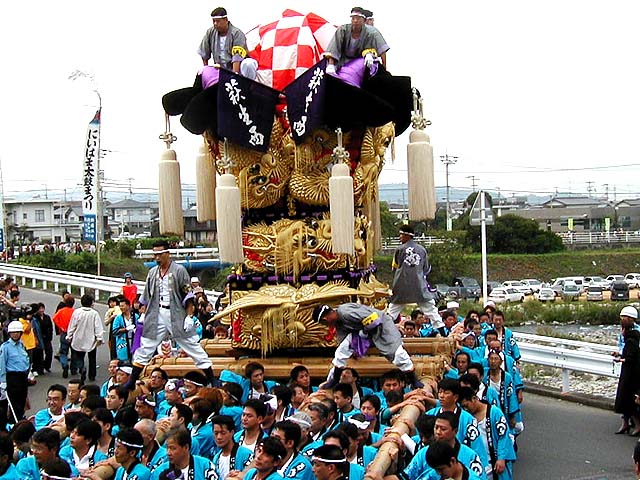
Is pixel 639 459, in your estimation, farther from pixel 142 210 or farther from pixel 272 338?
pixel 142 210

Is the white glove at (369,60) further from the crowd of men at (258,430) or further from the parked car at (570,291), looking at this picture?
the parked car at (570,291)

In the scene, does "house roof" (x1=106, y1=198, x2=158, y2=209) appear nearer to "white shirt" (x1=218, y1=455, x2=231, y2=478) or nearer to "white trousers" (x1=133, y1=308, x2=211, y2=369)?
"white trousers" (x1=133, y1=308, x2=211, y2=369)

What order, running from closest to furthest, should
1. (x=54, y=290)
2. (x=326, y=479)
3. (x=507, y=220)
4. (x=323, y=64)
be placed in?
(x=326, y=479), (x=323, y=64), (x=54, y=290), (x=507, y=220)

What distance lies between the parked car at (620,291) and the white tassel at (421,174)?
2449 centimetres

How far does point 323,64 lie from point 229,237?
1.85 metres

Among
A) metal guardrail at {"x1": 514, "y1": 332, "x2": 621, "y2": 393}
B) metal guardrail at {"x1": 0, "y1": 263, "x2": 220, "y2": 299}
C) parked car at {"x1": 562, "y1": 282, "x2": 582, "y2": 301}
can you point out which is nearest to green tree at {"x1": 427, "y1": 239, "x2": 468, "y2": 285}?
parked car at {"x1": 562, "y1": 282, "x2": 582, "y2": 301}

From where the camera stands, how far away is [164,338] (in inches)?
337

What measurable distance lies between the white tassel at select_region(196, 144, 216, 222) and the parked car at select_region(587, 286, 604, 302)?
81.1 ft

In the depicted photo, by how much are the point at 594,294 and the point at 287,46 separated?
26.0m

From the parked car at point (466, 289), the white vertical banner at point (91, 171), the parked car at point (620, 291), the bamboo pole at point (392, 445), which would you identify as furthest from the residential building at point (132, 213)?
the bamboo pole at point (392, 445)

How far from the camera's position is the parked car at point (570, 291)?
32188 millimetres

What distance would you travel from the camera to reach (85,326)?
12.0 m

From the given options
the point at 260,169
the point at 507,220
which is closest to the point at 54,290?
the point at 260,169

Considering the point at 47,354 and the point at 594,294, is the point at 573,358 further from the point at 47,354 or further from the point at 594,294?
the point at 594,294
